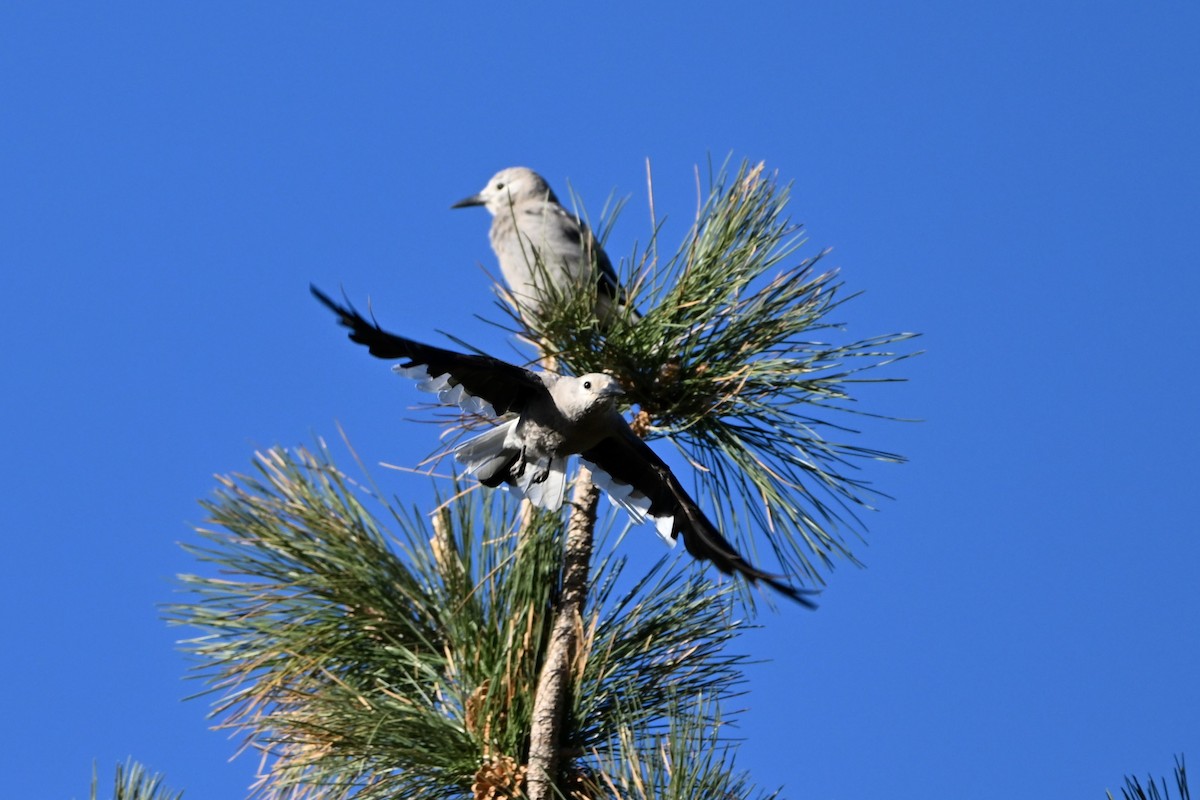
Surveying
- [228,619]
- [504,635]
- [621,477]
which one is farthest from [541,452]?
[228,619]

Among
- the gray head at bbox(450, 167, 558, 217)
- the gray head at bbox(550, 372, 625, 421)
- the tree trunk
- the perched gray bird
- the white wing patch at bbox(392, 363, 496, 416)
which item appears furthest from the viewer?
the gray head at bbox(450, 167, 558, 217)

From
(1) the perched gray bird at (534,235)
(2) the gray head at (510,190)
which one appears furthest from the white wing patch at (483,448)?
(2) the gray head at (510,190)

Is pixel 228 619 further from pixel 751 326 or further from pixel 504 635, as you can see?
pixel 751 326

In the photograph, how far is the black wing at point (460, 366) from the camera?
3.36 meters

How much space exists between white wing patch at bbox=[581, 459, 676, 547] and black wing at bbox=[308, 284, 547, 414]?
27cm

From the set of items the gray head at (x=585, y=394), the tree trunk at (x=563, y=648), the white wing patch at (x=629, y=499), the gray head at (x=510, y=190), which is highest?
the gray head at (x=510, y=190)

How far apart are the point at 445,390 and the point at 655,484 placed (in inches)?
23.2

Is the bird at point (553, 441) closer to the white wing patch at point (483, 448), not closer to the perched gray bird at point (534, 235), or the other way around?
the white wing patch at point (483, 448)

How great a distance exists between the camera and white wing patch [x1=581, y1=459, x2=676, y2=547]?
3.67 meters

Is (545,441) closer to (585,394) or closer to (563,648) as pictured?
(585,394)

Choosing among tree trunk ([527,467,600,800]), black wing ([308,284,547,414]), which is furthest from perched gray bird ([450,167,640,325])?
tree trunk ([527,467,600,800])

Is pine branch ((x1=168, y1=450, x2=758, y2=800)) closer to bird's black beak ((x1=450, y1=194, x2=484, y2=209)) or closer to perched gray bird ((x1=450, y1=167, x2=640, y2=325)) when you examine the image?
perched gray bird ((x1=450, y1=167, x2=640, y2=325))

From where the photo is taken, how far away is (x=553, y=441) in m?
3.77

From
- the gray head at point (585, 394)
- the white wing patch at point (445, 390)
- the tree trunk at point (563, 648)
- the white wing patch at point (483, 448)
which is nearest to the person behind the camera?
the tree trunk at point (563, 648)
